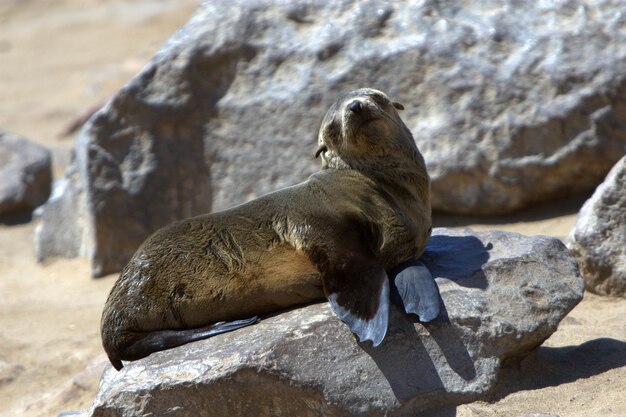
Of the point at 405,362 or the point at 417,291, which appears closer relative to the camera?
the point at 405,362

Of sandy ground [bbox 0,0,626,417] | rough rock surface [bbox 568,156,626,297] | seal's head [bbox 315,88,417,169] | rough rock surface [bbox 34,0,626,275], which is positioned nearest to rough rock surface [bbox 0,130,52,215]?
sandy ground [bbox 0,0,626,417]

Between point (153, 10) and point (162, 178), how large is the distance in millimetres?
10500

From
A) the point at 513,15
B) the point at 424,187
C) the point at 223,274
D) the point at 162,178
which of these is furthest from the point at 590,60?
the point at 223,274

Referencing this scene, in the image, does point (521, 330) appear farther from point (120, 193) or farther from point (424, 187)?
point (120, 193)

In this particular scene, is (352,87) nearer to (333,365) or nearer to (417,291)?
(417,291)

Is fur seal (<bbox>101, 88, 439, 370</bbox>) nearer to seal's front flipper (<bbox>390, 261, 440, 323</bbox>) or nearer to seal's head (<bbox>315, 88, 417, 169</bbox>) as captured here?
seal's front flipper (<bbox>390, 261, 440, 323</bbox>)

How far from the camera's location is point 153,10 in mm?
17703

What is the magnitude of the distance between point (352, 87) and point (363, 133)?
2656 mm

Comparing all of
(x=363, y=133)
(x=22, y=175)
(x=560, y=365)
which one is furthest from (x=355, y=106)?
(x=22, y=175)

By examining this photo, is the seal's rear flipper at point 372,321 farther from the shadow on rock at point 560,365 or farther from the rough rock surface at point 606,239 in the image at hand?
the rough rock surface at point 606,239

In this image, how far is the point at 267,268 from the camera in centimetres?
436

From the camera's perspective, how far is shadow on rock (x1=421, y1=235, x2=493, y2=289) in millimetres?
4457

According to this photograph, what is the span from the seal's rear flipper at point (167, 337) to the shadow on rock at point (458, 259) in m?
0.89

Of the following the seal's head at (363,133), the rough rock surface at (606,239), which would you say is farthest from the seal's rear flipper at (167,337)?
the rough rock surface at (606,239)
